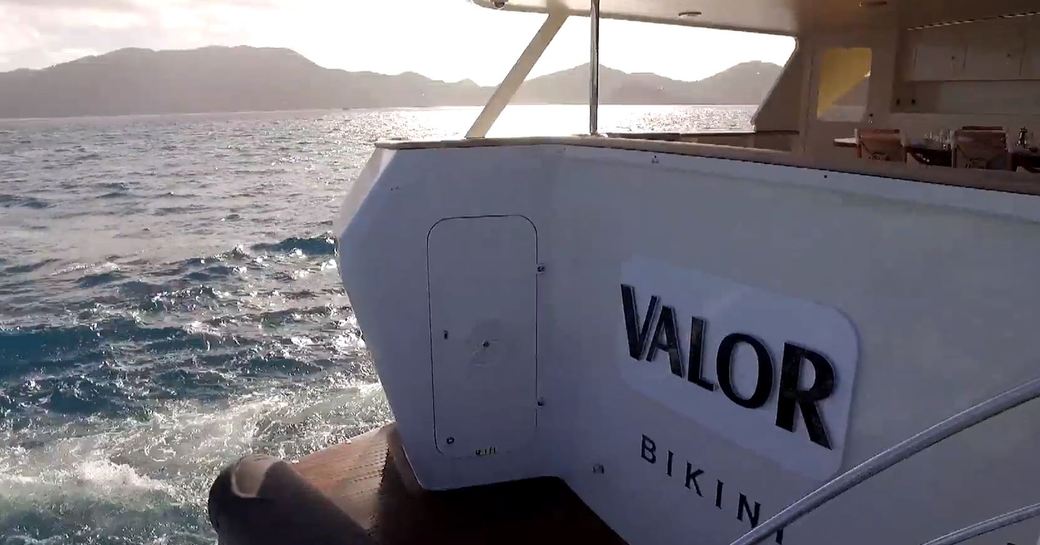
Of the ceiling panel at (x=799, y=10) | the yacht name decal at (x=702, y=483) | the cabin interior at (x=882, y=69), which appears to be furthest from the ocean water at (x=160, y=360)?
the yacht name decal at (x=702, y=483)

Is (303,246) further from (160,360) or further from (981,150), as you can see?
(981,150)

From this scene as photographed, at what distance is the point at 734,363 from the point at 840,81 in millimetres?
4781

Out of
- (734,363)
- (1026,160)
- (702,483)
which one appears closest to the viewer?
(734,363)

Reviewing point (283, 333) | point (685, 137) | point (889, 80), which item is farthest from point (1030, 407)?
point (283, 333)

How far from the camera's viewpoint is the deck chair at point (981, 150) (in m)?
2.81

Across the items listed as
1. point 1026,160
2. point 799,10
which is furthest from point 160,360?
point 1026,160

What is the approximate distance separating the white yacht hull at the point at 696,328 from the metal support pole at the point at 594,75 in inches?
11.5

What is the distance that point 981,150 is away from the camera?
2.92 m

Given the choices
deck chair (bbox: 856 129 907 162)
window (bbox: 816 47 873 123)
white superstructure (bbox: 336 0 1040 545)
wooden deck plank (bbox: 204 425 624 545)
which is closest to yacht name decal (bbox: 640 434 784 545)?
white superstructure (bbox: 336 0 1040 545)

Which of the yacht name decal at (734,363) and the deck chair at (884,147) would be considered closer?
the yacht name decal at (734,363)

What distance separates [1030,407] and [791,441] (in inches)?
28.1

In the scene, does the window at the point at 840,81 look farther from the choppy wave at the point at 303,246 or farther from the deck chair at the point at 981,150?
the choppy wave at the point at 303,246

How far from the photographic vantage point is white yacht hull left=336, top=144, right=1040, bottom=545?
1.52m

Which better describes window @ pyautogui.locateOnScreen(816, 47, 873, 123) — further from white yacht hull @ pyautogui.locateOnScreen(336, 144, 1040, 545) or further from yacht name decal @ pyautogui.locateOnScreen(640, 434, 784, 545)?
yacht name decal @ pyautogui.locateOnScreen(640, 434, 784, 545)
